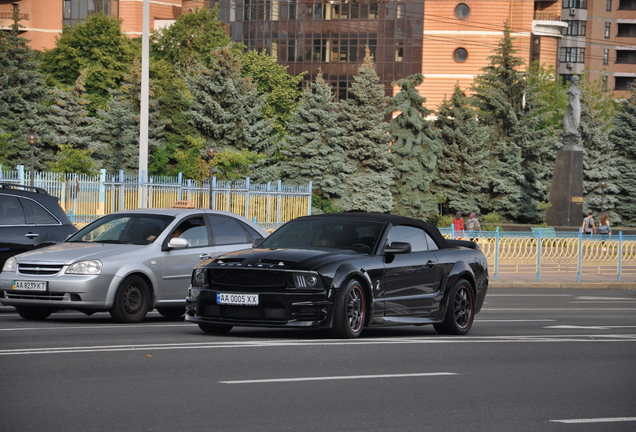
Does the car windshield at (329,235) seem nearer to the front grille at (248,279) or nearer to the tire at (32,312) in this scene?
the front grille at (248,279)

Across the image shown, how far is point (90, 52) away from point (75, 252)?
63.2 metres

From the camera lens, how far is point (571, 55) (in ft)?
367

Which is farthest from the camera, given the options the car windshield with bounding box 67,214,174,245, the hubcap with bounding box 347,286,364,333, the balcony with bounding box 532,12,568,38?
the balcony with bounding box 532,12,568,38

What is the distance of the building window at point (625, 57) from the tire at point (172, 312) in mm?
108581

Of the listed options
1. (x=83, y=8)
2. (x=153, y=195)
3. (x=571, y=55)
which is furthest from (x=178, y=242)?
(x=571, y=55)

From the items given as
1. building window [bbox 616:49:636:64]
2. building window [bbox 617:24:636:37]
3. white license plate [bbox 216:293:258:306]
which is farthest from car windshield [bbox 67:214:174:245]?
building window [bbox 617:24:636:37]

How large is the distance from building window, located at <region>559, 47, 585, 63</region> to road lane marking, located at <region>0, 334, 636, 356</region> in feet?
333

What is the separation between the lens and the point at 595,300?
23.8 meters

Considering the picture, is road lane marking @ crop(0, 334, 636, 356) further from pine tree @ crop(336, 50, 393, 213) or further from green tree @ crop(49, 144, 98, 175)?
pine tree @ crop(336, 50, 393, 213)

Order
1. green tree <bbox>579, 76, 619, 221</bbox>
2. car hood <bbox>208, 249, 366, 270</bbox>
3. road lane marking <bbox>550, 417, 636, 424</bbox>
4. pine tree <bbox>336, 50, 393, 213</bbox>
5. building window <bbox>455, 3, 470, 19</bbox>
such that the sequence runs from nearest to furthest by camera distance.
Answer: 1. road lane marking <bbox>550, 417, 636, 424</bbox>
2. car hood <bbox>208, 249, 366, 270</bbox>
3. pine tree <bbox>336, 50, 393, 213</bbox>
4. green tree <bbox>579, 76, 619, 221</bbox>
5. building window <bbox>455, 3, 470, 19</bbox>

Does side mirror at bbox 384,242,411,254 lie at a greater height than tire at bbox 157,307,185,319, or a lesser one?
greater

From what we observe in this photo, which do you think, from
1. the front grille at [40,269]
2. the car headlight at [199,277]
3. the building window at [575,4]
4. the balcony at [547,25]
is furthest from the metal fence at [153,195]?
the building window at [575,4]

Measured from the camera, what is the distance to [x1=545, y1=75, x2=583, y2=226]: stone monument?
165 ft

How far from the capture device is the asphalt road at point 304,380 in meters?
6.72
